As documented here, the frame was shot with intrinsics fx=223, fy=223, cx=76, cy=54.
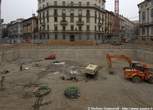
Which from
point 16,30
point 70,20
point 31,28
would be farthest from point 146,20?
point 16,30

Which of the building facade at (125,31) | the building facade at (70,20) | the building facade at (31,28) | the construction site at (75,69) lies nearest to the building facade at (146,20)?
the construction site at (75,69)

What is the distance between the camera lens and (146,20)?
67.1 metres

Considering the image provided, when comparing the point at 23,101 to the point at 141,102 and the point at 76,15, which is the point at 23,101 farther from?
the point at 76,15

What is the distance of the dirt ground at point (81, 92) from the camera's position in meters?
19.7

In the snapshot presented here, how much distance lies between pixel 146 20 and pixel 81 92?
50499 millimetres

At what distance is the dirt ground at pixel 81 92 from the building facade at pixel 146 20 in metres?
35.8

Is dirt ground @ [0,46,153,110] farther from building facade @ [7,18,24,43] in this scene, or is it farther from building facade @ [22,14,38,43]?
building facade @ [7,18,24,43]

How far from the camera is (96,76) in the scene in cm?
3203

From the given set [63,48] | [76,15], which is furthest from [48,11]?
[63,48]

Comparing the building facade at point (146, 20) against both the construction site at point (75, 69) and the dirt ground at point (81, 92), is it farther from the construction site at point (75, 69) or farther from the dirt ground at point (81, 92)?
the dirt ground at point (81, 92)

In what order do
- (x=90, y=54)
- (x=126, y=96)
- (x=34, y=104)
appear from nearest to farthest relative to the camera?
(x=34, y=104) → (x=126, y=96) → (x=90, y=54)

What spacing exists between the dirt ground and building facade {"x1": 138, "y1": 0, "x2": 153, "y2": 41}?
35.8 m

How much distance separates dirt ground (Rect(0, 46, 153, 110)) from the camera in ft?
64.6

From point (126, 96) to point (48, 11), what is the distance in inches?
2211
